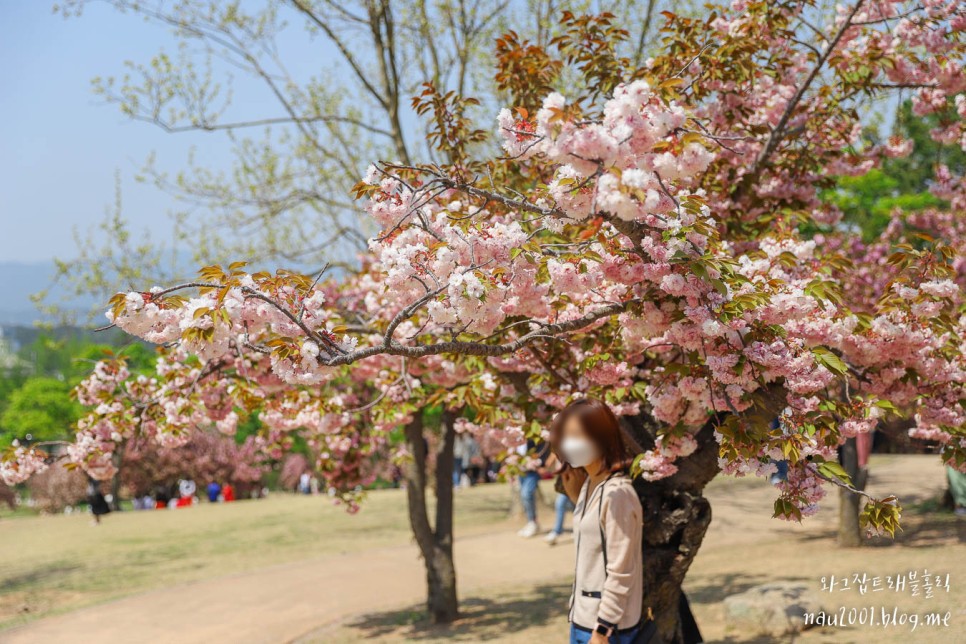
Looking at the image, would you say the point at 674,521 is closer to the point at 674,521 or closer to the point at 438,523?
the point at 674,521

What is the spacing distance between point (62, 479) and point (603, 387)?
2138cm

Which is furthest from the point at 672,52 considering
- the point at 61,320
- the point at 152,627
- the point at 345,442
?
the point at 61,320

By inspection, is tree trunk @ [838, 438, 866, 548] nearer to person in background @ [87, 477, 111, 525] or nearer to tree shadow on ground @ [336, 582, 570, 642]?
tree shadow on ground @ [336, 582, 570, 642]

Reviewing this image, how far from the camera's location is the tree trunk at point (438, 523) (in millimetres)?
7445

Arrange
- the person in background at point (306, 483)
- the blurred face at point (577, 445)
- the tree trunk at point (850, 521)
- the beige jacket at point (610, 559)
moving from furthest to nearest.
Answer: the person in background at point (306, 483), the tree trunk at point (850, 521), the blurred face at point (577, 445), the beige jacket at point (610, 559)

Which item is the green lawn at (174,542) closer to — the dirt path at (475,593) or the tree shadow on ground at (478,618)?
the dirt path at (475,593)

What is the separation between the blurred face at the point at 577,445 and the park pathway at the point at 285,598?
459 cm

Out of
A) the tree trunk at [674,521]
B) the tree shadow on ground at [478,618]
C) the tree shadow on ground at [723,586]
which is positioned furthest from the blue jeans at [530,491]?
the tree trunk at [674,521]

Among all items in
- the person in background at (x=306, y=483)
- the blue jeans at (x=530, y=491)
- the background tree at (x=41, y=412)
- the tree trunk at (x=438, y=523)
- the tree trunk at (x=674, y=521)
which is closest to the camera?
→ the tree trunk at (x=674, y=521)

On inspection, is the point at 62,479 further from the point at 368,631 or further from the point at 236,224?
the point at 368,631

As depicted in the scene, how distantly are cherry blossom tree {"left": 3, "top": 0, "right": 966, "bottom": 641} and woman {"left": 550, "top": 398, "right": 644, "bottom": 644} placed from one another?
0.34 m

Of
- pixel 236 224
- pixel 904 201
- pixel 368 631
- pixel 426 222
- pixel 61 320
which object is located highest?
pixel 904 201

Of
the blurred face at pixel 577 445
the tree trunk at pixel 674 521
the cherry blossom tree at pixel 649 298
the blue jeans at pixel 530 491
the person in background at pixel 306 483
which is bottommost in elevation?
the person in background at pixel 306 483

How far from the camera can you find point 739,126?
17.3ft
